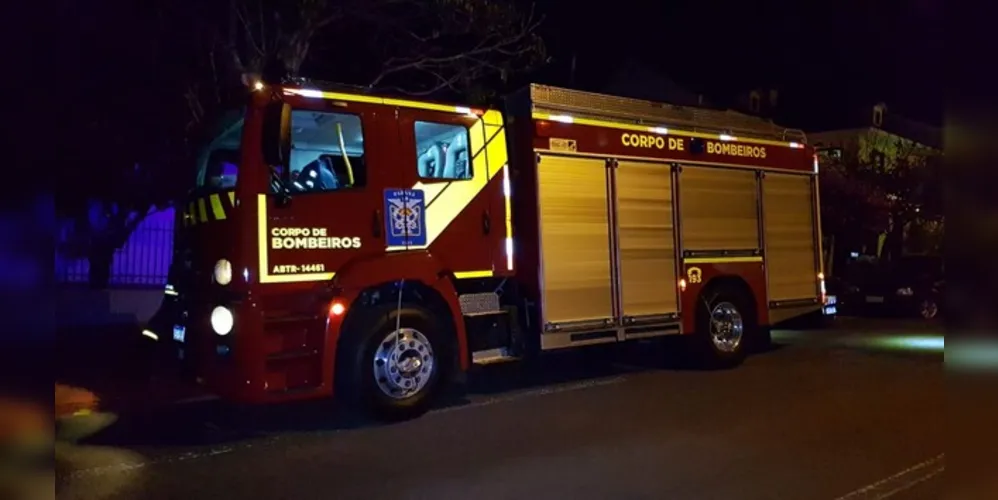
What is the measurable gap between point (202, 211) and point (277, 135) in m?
1.26

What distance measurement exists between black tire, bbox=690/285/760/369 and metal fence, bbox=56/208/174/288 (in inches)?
356

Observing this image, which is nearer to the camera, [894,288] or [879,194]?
[894,288]

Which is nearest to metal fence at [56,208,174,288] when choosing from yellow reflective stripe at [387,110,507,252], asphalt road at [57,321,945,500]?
asphalt road at [57,321,945,500]

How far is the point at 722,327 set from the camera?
10648 mm

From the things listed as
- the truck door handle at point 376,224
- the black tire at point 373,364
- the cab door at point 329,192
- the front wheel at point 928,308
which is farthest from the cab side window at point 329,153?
the front wheel at point 928,308

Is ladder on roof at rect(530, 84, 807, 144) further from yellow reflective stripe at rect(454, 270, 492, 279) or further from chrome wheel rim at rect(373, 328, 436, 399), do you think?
chrome wheel rim at rect(373, 328, 436, 399)

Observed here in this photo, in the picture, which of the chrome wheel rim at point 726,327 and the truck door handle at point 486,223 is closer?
the truck door handle at point 486,223

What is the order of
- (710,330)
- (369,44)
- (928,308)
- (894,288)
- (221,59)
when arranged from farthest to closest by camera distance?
(894,288) < (928,308) < (369,44) < (221,59) < (710,330)

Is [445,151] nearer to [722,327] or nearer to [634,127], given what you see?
[634,127]

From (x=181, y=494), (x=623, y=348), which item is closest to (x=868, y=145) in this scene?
(x=623, y=348)

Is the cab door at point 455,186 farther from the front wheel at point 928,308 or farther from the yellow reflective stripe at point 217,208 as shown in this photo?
the front wheel at point 928,308

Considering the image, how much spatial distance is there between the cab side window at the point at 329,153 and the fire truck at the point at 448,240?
17mm

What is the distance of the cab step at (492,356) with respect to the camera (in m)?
8.45

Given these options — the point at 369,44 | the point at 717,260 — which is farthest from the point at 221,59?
the point at 717,260
